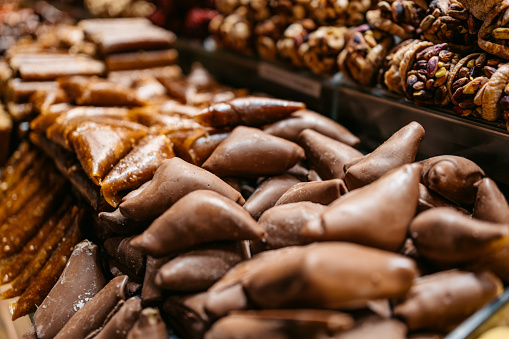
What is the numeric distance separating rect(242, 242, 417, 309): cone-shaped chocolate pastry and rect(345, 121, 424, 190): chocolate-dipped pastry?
0.40 metres

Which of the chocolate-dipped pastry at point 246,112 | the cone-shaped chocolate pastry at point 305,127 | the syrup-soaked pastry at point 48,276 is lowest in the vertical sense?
the syrup-soaked pastry at point 48,276

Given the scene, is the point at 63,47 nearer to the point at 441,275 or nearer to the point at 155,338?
the point at 155,338

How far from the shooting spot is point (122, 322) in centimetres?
107

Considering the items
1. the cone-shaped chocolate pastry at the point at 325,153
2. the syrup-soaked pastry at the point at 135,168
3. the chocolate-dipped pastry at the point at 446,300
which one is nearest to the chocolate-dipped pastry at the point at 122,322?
the syrup-soaked pastry at the point at 135,168

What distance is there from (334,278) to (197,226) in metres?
0.42

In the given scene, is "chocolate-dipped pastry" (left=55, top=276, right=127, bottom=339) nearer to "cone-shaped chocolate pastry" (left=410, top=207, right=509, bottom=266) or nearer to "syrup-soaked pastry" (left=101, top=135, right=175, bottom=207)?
"syrup-soaked pastry" (left=101, top=135, right=175, bottom=207)

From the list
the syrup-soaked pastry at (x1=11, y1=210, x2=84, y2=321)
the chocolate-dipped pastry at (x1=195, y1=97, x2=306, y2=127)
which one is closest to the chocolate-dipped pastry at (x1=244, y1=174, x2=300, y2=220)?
the chocolate-dipped pastry at (x1=195, y1=97, x2=306, y2=127)

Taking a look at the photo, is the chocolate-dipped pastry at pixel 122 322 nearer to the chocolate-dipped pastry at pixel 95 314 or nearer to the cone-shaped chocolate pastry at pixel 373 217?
the chocolate-dipped pastry at pixel 95 314

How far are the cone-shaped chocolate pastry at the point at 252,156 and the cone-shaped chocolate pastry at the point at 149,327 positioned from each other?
571 millimetres

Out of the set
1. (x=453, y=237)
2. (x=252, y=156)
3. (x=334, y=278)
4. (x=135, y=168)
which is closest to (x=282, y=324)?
(x=334, y=278)

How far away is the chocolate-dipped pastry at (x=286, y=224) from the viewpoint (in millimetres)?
1062

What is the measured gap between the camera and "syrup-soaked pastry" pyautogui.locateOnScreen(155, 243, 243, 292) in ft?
3.37

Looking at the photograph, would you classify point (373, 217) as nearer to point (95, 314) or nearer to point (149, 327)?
point (149, 327)

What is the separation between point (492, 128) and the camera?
1.27m
